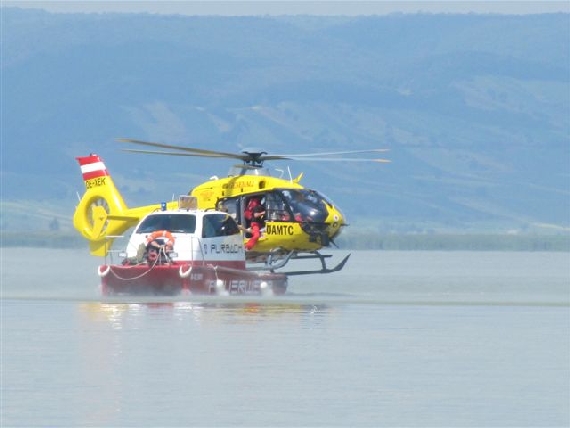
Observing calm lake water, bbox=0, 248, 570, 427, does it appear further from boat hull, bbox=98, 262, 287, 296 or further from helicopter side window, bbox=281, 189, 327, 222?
helicopter side window, bbox=281, 189, 327, 222

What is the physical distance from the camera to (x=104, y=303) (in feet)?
131

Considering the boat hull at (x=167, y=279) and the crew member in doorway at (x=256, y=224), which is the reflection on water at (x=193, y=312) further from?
the crew member in doorway at (x=256, y=224)

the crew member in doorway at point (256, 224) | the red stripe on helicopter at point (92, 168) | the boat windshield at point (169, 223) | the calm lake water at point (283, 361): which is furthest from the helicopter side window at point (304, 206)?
the red stripe on helicopter at point (92, 168)

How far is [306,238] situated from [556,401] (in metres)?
20.9

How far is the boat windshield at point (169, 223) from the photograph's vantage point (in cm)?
4178

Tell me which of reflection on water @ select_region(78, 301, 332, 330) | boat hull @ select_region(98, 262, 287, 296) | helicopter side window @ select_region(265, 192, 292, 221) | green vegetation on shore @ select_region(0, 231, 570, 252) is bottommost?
reflection on water @ select_region(78, 301, 332, 330)

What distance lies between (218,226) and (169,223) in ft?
3.49

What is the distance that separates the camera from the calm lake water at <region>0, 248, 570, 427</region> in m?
22.1

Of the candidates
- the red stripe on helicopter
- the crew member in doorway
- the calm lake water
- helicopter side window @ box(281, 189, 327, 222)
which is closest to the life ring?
the calm lake water

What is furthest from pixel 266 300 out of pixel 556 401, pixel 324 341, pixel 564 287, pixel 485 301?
pixel 556 401

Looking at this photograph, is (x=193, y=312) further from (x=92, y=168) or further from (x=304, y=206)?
(x=92, y=168)

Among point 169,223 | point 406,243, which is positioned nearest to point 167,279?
point 169,223

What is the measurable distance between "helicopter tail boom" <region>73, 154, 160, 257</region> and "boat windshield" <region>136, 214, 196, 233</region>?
12.3 feet

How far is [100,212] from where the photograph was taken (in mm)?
46844
